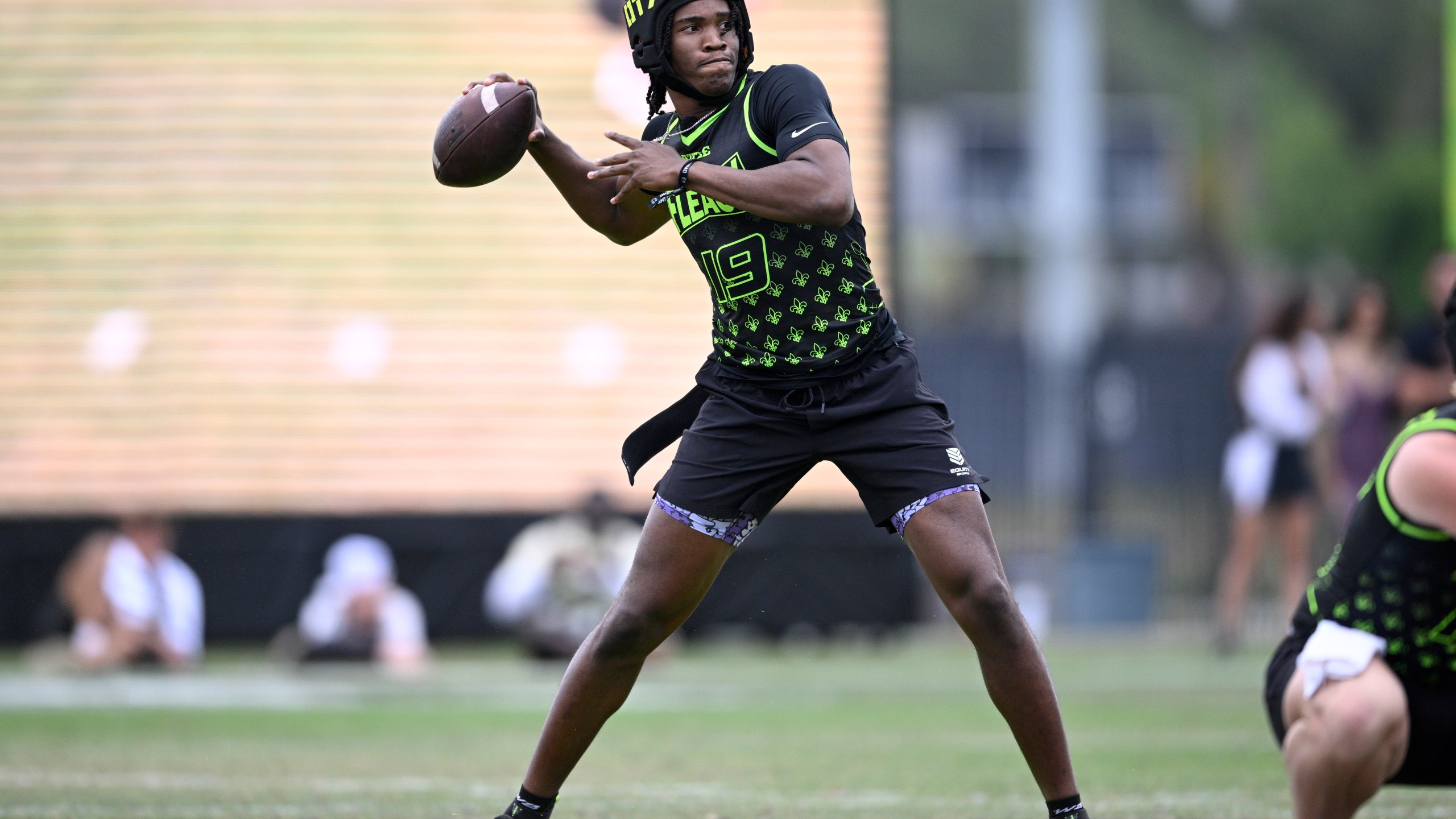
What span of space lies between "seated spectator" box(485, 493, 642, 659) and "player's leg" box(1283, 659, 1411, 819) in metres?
8.25

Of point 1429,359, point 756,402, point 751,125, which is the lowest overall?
point 1429,359

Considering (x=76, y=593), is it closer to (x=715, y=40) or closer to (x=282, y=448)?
(x=282, y=448)

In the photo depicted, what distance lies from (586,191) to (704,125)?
48cm

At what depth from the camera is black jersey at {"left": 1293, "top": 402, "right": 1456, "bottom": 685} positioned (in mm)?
3861

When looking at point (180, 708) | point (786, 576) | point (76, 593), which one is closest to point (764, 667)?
point (786, 576)

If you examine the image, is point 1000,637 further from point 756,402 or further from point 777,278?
point 777,278

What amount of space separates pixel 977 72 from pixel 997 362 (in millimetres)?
43284

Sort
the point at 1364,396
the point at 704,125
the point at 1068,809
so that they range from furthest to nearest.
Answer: the point at 1364,396
the point at 704,125
the point at 1068,809

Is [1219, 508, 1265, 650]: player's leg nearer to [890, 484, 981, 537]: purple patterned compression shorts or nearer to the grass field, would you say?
the grass field

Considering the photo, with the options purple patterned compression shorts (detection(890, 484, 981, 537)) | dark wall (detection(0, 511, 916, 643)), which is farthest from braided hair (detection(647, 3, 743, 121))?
dark wall (detection(0, 511, 916, 643))

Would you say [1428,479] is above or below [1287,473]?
above

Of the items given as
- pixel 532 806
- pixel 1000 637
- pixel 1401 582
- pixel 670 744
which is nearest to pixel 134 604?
pixel 670 744

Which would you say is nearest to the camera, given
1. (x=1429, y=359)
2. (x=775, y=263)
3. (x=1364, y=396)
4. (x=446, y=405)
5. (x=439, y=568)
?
(x=775, y=263)

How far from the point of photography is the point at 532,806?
484cm
